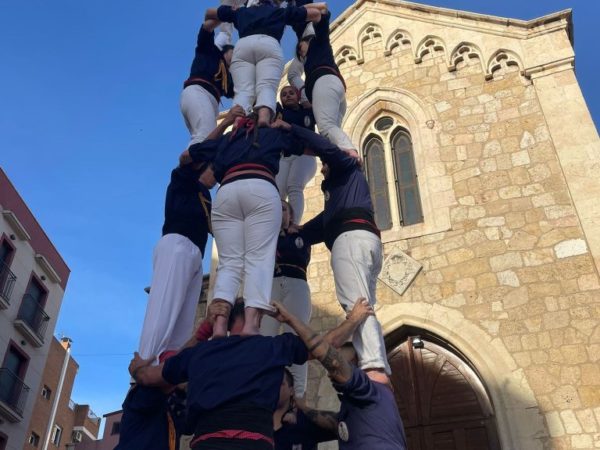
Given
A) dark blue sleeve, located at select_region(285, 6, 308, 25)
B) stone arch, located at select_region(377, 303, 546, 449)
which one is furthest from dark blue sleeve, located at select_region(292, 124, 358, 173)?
stone arch, located at select_region(377, 303, 546, 449)

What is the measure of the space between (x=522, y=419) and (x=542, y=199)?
11.2 feet

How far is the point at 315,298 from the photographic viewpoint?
9.45m

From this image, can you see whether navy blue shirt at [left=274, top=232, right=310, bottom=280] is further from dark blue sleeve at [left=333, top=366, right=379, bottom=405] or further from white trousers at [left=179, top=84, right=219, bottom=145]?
dark blue sleeve at [left=333, top=366, right=379, bottom=405]

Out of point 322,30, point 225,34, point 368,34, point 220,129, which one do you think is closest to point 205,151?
point 220,129

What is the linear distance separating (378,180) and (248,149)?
601cm

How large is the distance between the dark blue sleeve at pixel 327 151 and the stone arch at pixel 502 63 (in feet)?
21.8

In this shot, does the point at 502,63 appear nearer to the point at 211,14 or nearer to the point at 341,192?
the point at 211,14

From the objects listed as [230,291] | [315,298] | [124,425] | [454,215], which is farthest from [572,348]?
[124,425]

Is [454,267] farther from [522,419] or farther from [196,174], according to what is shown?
[196,174]

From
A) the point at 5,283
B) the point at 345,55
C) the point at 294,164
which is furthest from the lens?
the point at 5,283

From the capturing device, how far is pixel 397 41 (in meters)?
11.9

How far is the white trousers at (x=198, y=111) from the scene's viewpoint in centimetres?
586

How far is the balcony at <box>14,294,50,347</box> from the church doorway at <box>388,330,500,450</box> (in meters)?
17.4

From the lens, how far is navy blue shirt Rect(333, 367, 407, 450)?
3.62 meters
